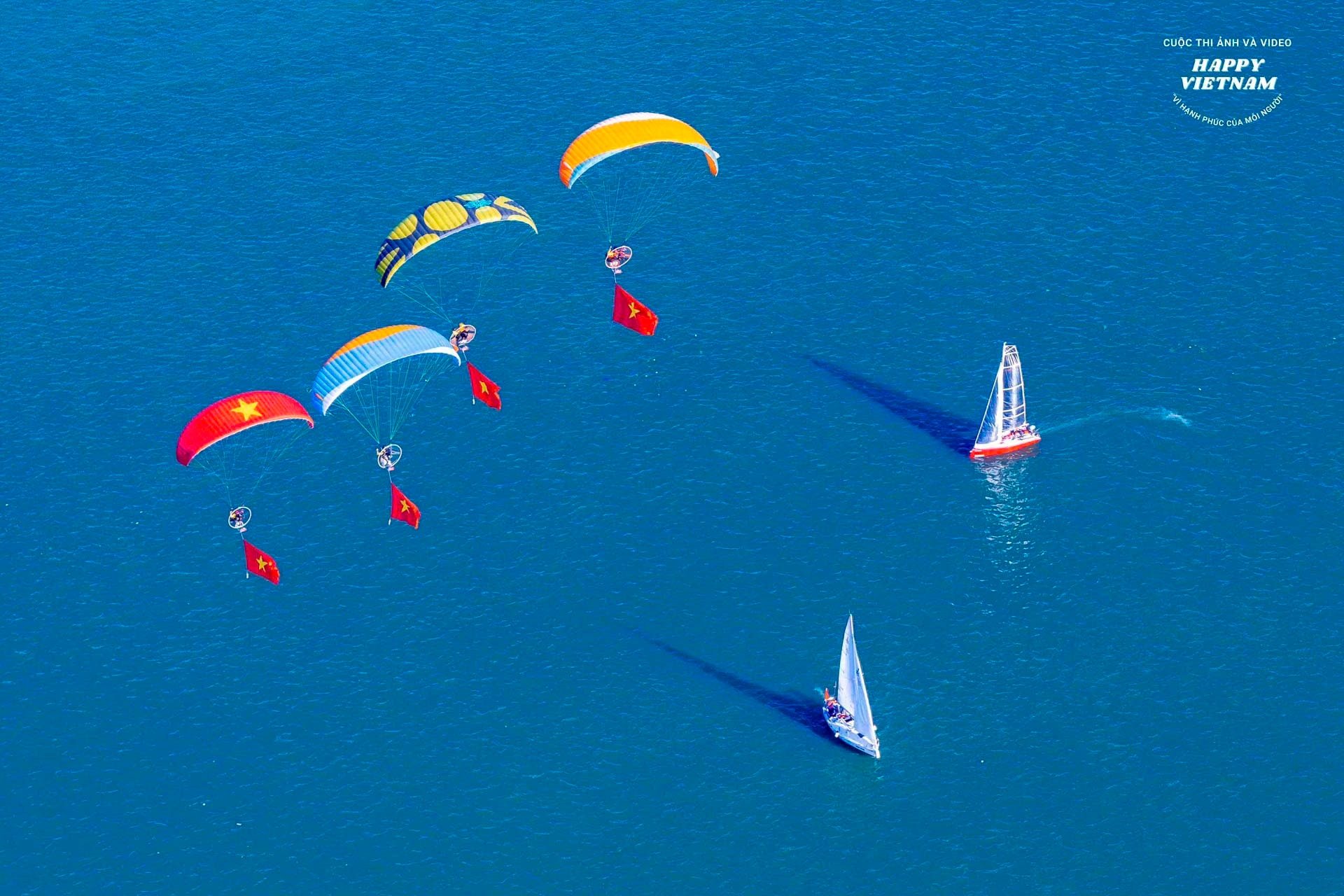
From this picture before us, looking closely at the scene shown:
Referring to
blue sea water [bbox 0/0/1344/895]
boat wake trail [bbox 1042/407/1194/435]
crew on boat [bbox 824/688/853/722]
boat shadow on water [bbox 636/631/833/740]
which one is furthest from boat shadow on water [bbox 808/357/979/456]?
crew on boat [bbox 824/688/853/722]

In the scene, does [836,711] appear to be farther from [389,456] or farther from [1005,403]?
[389,456]

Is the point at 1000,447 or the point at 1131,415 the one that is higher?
the point at 1131,415

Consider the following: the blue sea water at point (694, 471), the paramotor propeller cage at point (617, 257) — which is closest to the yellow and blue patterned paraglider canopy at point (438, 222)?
the paramotor propeller cage at point (617, 257)

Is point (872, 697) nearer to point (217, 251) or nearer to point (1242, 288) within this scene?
point (1242, 288)

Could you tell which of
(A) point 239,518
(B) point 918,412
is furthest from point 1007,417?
(A) point 239,518

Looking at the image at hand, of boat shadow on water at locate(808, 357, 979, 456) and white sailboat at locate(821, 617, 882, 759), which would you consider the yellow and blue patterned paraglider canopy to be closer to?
boat shadow on water at locate(808, 357, 979, 456)

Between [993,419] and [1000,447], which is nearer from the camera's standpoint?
[993,419]
